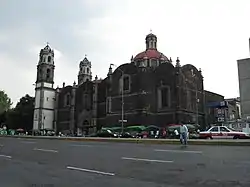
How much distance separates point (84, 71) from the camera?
293 feet

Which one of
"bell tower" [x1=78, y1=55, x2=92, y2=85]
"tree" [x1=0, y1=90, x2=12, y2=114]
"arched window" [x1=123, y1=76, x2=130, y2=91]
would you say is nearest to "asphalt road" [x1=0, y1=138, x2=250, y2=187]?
"arched window" [x1=123, y1=76, x2=130, y2=91]

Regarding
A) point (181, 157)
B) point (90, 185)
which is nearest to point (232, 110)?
point (181, 157)

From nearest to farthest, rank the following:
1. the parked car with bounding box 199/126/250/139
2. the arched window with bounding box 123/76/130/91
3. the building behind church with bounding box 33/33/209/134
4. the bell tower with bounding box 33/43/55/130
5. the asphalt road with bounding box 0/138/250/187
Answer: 1. the asphalt road with bounding box 0/138/250/187
2. the parked car with bounding box 199/126/250/139
3. the building behind church with bounding box 33/33/209/134
4. the arched window with bounding box 123/76/130/91
5. the bell tower with bounding box 33/43/55/130

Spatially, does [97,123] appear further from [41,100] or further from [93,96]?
[41,100]

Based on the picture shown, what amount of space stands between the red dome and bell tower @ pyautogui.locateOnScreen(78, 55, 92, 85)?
20.9m

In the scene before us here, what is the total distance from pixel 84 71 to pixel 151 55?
82.4 ft

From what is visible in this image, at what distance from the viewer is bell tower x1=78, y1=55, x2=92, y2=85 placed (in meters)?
88.7

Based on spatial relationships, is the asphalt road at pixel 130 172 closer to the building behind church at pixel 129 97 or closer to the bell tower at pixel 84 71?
the building behind church at pixel 129 97

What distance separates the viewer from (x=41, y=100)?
266 ft

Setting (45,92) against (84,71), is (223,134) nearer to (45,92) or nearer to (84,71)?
(45,92)

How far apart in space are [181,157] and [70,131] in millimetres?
66396

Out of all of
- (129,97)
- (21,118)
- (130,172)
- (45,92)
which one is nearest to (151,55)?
(129,97)

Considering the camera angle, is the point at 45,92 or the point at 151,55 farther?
the point at 45,92

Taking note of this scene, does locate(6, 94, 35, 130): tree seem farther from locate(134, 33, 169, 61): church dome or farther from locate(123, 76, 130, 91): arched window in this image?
locate(134, 33, 169, 61): church dome
